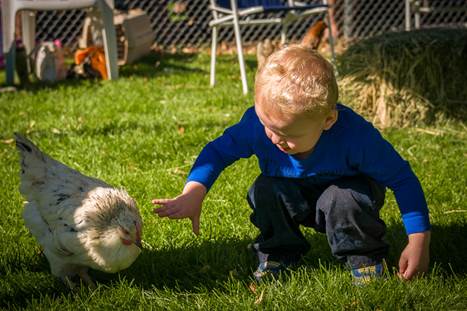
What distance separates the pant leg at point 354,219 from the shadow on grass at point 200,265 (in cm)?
19

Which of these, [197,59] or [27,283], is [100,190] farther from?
[197,59]

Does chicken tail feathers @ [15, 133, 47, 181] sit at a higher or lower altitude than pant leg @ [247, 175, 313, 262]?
higher

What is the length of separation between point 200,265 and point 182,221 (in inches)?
20.4

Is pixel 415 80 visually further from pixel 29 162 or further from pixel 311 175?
pixel 29 162

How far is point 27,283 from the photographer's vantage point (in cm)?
269

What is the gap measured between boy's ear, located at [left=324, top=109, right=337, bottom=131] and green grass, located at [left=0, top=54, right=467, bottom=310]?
1.95ft

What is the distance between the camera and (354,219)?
2.48m

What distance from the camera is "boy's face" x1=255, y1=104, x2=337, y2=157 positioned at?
2.28 metres

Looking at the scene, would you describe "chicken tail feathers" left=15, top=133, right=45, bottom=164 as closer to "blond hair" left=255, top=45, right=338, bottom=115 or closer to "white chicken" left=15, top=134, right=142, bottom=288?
"white chicken" left=15, top=134, right=142, bottom=288

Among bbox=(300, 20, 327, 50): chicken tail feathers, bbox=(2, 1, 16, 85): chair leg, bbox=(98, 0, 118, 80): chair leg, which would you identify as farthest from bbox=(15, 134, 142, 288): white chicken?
bbox=(98, 0, 118, 80): chair leg

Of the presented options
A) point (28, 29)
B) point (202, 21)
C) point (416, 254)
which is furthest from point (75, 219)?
point (202, 21)

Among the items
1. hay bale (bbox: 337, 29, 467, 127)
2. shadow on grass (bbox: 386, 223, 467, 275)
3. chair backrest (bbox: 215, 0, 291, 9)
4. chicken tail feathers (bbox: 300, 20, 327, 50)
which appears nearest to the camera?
shadow on grass (bbox: 386, 223, 467, 275)

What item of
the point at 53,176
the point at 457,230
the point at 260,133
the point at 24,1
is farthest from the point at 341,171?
the point at 24,1

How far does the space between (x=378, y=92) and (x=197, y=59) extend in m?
3.97
